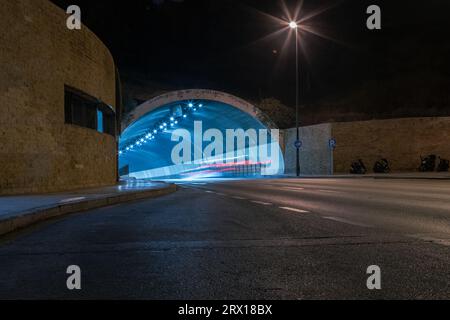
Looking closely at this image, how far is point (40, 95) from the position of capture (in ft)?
48.3

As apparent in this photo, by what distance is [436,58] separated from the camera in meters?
41.0

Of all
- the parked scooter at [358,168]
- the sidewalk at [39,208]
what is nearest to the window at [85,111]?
the sidewalk at [39,208]

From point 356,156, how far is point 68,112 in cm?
2274

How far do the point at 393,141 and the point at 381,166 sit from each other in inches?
88.8

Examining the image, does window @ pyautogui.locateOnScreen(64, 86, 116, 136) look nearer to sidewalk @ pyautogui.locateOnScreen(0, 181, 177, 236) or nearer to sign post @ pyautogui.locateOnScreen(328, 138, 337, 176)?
sidewalk @ pyautogui.locateOnScreen(0, 181, 177, 236)

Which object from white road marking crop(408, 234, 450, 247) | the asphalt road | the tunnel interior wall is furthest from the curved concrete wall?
the tunnel interior wall

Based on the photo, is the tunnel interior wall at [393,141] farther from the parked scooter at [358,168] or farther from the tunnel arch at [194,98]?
the tunnel arch at [194,98]

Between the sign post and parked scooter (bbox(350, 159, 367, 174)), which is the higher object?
the sign post

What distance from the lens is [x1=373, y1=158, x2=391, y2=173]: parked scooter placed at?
31.2 m

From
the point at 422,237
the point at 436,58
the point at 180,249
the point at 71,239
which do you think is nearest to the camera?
the point at 180,249

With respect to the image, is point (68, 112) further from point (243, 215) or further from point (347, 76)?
point (347, 76)

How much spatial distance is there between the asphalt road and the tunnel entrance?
84.8 feet

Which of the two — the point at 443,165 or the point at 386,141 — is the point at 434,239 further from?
the point at 386,141
